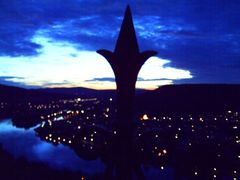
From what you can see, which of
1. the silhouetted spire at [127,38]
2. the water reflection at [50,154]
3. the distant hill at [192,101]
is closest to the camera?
the silhouetted spire at [127,38]

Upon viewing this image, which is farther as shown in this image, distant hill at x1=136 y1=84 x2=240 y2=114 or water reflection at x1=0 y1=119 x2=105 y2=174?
distant hill at x1=136 y1=84 x2=240 y2=114

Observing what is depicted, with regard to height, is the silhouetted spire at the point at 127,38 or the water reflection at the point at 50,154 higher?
the silhouetted spire at the point at 127,38

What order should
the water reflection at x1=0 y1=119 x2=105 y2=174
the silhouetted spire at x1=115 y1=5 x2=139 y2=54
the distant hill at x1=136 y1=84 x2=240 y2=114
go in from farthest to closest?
the distant hill at x1=136 y1=84 x2=240 y2=114
the water reflection at x1=0 y1=119 x2=105 y2=174
the silhouetted spire at x1=115 y1=5 x2=139 y2=54

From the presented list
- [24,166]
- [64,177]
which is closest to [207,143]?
[64,177]

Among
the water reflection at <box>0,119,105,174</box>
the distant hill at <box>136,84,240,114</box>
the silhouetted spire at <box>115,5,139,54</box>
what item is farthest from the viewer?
the distant hill at <box>136,84,240,114</box>

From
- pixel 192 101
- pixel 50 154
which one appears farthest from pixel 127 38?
pixel 192 101

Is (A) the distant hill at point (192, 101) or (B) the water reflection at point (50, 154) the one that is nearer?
(B) the water reflection at point (50, 154)

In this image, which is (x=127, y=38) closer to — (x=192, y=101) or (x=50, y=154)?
(x=50, y=154)

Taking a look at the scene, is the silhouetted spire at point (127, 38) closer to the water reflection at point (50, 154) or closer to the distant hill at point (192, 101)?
the water reflection at point (50, 154)

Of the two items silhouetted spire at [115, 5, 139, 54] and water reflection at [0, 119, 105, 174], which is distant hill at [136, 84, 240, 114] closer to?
water reflection at [0, 119, 105, 174]

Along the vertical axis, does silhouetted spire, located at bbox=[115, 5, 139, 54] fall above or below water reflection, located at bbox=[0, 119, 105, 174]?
above

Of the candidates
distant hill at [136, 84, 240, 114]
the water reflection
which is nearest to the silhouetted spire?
the water reflection

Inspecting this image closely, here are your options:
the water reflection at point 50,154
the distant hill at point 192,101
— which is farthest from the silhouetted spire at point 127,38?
the distant hill at point 192,101
